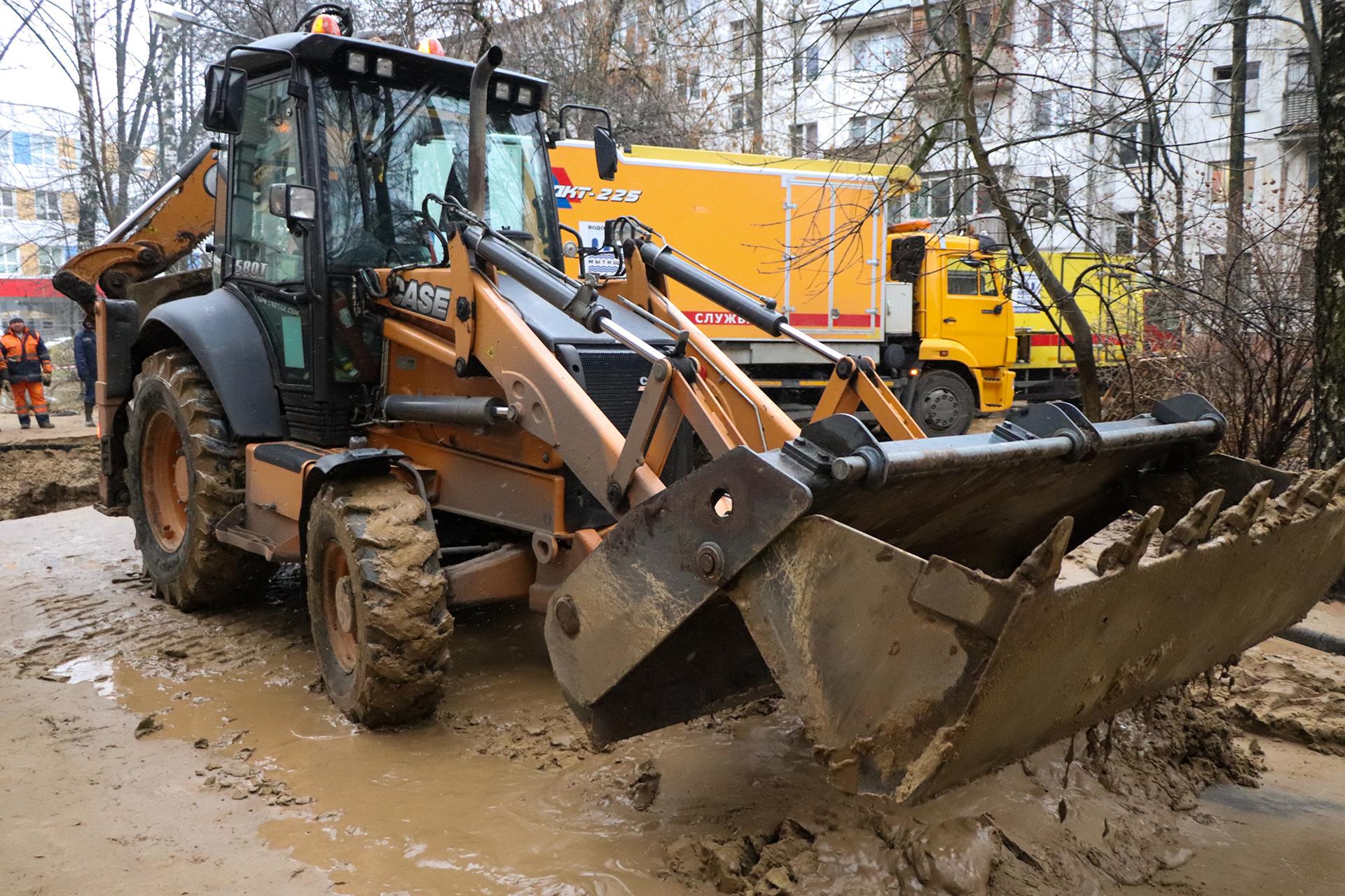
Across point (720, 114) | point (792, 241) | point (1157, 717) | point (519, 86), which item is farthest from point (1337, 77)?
point (720, 114)

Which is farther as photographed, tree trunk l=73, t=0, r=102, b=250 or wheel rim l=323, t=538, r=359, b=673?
tree trunk l=73, t=0, r=102, b=250

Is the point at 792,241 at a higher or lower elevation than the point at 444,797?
higher

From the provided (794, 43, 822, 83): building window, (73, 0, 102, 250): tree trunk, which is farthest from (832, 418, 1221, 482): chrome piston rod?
(73, 0, 102, 250): tree trunk

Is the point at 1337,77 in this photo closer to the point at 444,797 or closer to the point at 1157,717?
the point at 1157,717

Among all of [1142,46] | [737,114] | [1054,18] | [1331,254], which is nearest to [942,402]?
[1142,46]

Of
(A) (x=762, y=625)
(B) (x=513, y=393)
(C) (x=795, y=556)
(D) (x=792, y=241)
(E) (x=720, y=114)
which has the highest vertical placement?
(E) (x=720, y=114)

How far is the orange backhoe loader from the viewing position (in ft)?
8.89

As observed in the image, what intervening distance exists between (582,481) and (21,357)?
51.8 ft

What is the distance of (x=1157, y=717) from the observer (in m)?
4.09

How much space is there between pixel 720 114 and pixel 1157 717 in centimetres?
1835

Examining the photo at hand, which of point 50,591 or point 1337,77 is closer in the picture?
point 1337,77

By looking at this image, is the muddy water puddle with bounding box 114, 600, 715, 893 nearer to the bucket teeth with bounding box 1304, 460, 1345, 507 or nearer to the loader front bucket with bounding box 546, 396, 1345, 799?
the loader front bucket with bounding box 546, 396, 1345, 799

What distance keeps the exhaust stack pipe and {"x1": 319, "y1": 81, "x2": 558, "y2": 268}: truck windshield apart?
338mm

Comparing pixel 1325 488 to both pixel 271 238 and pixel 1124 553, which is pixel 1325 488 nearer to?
pixel 1124 553
